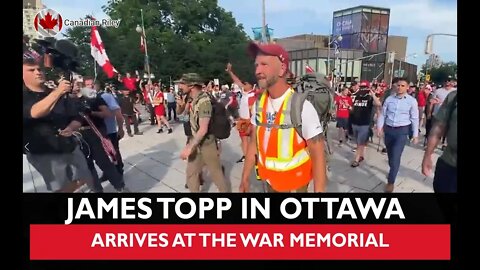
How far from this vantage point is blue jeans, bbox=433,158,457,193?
2.01 metres

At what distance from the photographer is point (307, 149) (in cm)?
174

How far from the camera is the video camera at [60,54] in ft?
6.76

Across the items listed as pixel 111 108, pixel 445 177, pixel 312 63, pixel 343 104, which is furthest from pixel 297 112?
pixel 343 104

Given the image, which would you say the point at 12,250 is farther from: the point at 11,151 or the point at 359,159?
the point at 359,159

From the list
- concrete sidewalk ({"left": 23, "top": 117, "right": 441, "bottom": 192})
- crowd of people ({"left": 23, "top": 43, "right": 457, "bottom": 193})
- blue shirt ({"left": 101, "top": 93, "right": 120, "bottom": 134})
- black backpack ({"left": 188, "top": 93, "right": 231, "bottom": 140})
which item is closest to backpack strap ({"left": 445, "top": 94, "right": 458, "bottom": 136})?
crowd of people ({"left": 23, "top": 43, "right": 457, "bottom": 193})

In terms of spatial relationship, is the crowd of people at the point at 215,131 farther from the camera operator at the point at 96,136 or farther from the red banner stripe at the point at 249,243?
the red banner stripe at the point at 249,243

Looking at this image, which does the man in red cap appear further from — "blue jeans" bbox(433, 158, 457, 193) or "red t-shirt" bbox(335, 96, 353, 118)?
"red t-shirt" bbox(335, 96, 353, 118)

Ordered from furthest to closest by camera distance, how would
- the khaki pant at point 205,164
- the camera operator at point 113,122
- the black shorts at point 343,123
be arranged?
the black shorts at point 343,123 < the camera operator at point 113,122 < the khaki pant at point 205,164

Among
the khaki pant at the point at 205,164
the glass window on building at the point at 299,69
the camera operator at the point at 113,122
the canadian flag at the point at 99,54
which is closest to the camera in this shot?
the canadian flag at the point at 99,54

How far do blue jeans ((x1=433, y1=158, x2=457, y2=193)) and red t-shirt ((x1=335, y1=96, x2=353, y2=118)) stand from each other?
110 inches

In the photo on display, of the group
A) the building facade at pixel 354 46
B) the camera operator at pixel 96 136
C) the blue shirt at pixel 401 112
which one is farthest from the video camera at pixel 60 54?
the blue shirt at pixel 401 112

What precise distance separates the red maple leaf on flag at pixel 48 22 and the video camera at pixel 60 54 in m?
0.10

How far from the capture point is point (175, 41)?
2473mm

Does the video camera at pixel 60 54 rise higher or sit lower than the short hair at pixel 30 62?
higher
